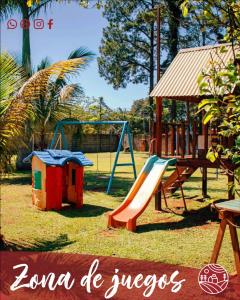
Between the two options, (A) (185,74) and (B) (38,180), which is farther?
(A) (185,74)

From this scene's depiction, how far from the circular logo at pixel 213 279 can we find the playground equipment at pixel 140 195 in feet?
7.88

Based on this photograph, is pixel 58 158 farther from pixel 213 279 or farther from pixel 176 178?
pixel 213 279

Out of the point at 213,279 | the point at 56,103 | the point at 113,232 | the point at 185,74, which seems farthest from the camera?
the point at 56,103

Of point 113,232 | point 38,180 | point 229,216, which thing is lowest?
point 113,232

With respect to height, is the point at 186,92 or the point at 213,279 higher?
the point at 186,92

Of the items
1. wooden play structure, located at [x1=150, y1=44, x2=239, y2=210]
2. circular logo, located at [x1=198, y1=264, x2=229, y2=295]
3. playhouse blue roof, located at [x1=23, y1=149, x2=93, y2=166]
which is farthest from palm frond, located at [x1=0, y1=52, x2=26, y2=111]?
wooden play structure, located at [x1=150, y1=44, x2=239, y2=210]

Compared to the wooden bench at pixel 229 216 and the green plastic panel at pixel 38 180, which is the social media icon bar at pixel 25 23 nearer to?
the green plastic panel at pixel 38 180

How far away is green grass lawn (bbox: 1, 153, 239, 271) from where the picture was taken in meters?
5.41

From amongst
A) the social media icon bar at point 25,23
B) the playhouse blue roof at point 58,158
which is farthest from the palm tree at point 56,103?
the playhouse blue roof at point 58,158

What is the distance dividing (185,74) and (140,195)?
3.17 m

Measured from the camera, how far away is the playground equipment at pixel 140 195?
696 cm

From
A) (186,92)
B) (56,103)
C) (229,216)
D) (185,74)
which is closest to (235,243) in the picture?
(229,216)

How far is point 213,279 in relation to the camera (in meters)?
4.29

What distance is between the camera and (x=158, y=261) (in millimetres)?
5012
